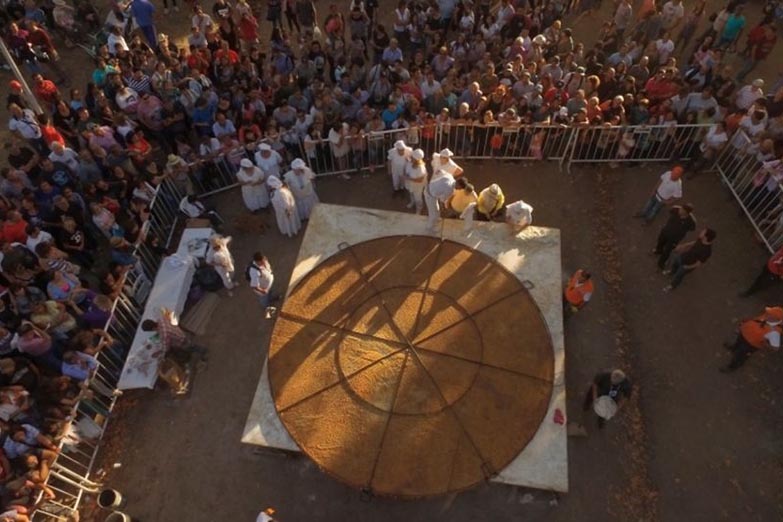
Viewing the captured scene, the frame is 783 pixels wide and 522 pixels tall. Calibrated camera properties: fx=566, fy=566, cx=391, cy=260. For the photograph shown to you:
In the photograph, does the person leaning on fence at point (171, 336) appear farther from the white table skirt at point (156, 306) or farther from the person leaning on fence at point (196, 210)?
the person leaning on fence at point (196, 210)

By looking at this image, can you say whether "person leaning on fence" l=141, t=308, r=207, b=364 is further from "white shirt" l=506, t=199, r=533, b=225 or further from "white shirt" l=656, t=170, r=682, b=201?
"white shirt" l=656, t=170, r=682, b=201

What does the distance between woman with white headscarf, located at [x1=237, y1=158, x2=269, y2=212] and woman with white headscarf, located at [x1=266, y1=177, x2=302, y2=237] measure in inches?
15.8

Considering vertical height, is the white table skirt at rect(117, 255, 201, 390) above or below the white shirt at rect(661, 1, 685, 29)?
below

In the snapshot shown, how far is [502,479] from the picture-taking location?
8031 millimetres

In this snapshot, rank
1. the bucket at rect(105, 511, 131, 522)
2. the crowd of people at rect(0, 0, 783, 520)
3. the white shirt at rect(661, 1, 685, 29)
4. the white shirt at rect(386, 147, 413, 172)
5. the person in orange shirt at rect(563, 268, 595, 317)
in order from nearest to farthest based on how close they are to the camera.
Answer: the bucket at rect(105, 511, 131, 522), the person in orange shirt at rect(563, 268, 595, 317), the crowd of people at rect(0, 0, 783, 520), the white shirt at rect(386, 147, 413, 172), the white shirt at rect(661, 1, 685, 29)

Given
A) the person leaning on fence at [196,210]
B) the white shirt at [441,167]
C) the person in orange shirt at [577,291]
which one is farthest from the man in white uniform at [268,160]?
the person in orange shirt at [577,291]

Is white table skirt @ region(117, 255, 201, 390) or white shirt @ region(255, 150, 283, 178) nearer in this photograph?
white table skirt @ region(117, 255, 201, 390)

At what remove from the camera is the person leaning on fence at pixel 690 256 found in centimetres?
977

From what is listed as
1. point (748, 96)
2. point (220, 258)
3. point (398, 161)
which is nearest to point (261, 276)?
point (220, 258)

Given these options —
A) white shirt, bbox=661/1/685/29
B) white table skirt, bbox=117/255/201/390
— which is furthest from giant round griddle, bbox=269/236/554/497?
white shirt, bbox=661/1/685/29

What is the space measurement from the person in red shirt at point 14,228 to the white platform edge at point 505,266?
4887mm

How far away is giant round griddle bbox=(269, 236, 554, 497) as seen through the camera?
8.19m

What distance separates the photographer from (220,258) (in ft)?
34.3

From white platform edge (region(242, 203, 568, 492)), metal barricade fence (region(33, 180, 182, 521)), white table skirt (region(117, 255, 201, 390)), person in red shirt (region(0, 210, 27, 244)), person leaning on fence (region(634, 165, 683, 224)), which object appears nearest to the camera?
white platform edge (region(242, 203, 568, 492))
